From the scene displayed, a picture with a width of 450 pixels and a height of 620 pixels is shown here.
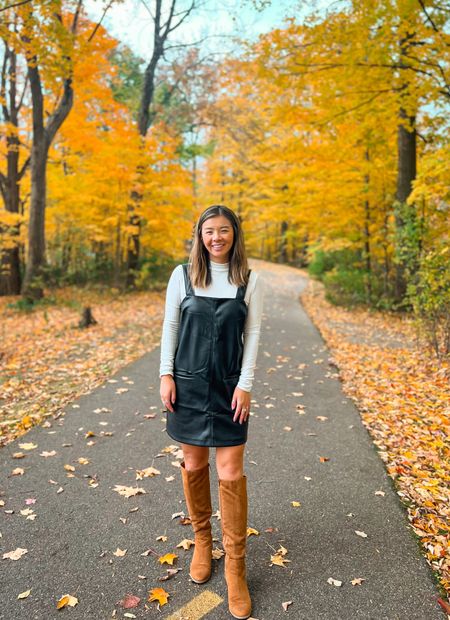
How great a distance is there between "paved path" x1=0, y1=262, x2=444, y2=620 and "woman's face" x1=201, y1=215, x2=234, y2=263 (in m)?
1.89

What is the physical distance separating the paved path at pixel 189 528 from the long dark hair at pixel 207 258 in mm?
1726

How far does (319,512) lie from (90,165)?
40.2 ft

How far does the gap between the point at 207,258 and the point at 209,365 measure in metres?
0.59

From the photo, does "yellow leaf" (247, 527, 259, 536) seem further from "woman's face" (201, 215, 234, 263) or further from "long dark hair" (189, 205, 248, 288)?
"woman's face" (201, 215, 234, 263)

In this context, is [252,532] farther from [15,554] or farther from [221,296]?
[221,296]

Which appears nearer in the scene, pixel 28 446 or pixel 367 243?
pixel 28 446

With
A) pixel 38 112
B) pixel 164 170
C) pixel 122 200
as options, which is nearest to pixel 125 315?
pixel 122 200

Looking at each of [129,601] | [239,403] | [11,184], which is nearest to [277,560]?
[129,601]

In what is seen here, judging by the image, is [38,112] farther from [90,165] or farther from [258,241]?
[258,241]

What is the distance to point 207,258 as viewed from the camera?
8.05 feet

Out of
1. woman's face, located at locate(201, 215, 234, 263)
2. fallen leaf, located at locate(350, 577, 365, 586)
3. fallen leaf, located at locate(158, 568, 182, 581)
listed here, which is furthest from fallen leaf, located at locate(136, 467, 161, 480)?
woman's face, located at locate(201, 215, 234, 263)

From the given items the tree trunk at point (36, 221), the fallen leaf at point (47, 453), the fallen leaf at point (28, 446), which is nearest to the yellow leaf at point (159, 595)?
the fallen leaf at point (47, 453)

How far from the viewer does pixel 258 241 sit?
4012 cm

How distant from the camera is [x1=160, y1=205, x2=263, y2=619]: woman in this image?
238cm
